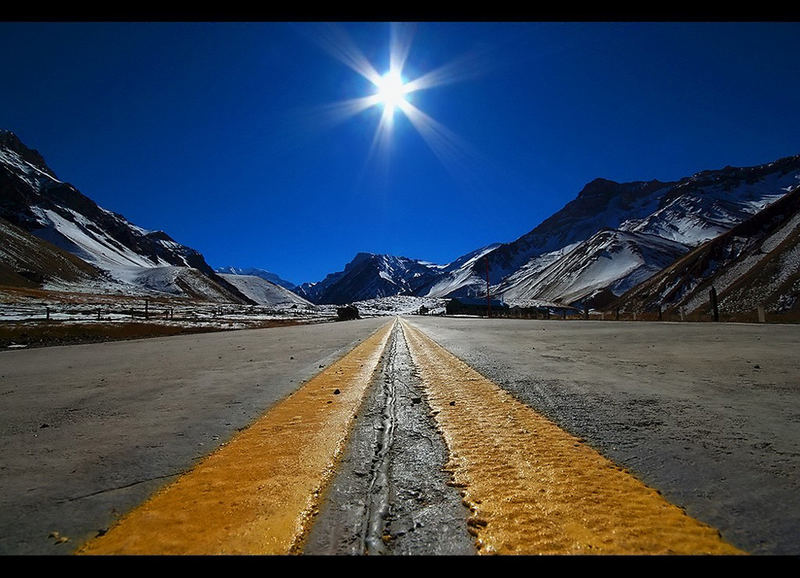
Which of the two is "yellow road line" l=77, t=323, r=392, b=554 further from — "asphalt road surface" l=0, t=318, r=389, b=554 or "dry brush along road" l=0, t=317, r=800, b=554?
"asphalt road surface" l=0, t=318, r=389, b=554

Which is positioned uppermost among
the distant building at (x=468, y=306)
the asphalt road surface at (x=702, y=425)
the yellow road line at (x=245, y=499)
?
the distant building at (x=468, y=306)

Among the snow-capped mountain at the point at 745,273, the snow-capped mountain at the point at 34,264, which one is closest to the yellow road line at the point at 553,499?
the snow-capped mountain at the point at 745,273

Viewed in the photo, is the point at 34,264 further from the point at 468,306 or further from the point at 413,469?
the point at 413,469

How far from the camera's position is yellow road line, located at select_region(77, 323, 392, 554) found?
1760 mm

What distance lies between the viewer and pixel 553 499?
2.12 metres

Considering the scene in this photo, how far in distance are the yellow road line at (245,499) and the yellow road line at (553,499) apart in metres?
0.86

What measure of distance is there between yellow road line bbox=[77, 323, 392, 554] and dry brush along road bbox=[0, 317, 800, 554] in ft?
0.04

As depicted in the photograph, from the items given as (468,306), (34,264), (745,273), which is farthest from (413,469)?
(34,264)

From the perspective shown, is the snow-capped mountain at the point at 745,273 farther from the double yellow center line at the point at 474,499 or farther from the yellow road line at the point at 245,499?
the yellow road line at the point at 245,499

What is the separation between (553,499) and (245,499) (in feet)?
5.48

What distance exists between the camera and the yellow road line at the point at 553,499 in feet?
5.55

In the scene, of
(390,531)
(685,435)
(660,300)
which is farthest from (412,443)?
(660,300)

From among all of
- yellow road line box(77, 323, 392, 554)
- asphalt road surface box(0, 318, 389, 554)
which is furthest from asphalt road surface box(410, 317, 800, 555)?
asphalt road surface box(0, 318, 389, 554)
